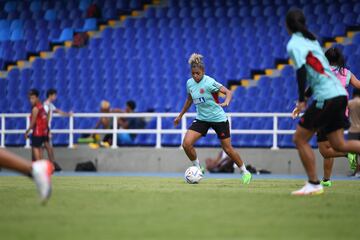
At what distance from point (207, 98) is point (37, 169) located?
7285mm

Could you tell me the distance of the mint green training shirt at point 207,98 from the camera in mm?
16172

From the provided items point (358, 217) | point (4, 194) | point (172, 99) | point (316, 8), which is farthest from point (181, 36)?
point (358, 217)

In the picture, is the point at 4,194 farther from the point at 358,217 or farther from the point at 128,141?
the point at 128,141

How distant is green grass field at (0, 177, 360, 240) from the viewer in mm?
7680

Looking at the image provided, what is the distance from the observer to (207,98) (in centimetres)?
1616

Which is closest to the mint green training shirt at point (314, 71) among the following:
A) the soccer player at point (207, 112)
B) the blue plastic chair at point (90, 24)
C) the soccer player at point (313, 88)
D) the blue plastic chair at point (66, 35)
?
the soccer player at point (313, 88)

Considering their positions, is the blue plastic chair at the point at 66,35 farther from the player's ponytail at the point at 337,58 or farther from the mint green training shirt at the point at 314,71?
the mint green training shirt at the point at 314,71

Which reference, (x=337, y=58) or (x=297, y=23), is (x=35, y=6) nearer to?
(x=337, y=58)

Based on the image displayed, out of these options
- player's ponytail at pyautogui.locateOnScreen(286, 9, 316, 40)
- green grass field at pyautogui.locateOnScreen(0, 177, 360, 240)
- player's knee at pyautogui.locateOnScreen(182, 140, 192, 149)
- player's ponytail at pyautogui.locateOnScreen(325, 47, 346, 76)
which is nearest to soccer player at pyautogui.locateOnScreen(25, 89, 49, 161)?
player's knee at pyautogui.locateOnScreen(182, 140, 192, 149)

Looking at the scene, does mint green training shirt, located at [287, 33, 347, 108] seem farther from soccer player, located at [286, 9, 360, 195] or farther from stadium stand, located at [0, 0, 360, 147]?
stadium stand, located at [0, 0, 360, 147]

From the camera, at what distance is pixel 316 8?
27641 mm

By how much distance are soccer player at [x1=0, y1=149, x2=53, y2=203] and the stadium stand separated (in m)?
15.9

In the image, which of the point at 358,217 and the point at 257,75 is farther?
the point at 257,75

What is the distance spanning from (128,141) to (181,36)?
4.45 metres
